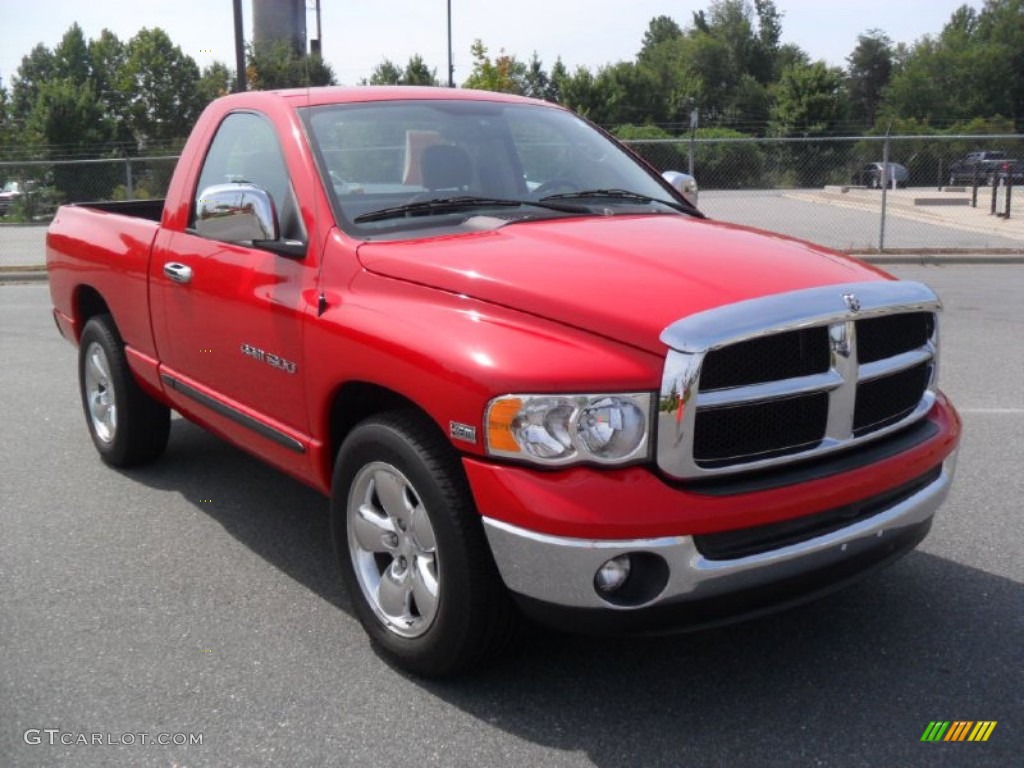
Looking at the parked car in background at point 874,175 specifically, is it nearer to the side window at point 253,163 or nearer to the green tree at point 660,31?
the side window at point 253,163

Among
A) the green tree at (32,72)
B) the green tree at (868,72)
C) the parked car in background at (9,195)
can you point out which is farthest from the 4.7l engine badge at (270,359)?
the green tree at (868,72)

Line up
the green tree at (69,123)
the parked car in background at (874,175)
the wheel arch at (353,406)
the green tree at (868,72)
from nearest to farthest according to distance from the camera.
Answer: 1. the wheel arch at (353,406)
2. the parked car in background at (874,175)
3. the green tree at (69,123)
4. the green tree at (868,72)

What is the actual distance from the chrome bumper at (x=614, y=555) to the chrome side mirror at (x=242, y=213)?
61.4 inches

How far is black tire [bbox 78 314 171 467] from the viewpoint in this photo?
215 inches

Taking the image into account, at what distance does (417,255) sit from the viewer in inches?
138

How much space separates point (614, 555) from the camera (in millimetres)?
2834

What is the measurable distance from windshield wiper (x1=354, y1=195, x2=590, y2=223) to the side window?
0.29 meters

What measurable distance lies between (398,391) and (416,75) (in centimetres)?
5516

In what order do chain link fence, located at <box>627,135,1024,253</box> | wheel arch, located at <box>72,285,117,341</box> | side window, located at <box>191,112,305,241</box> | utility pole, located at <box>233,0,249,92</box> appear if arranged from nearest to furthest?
side window, located at <box>191,112,305,241</box>, wheel arch, located at <box>72,285,117,341</box>, chain link fence, located at <box>627,135,1024,253</box>, utility pole, located at <box>233,0,249,92</box>

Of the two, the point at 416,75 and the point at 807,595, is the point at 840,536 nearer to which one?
the point at 807,595

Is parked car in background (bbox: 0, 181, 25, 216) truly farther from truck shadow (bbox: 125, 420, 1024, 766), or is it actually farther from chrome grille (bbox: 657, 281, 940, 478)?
chrome grille (bbox: 657, 281, 940, 478)

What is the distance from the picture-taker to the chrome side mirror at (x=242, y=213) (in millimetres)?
3920

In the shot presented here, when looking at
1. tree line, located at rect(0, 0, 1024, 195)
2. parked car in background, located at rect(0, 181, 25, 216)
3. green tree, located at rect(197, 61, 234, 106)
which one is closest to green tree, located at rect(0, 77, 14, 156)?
tree line, located at rect(0, 0, 1024, 195)

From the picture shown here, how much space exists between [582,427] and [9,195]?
24.2 metres
